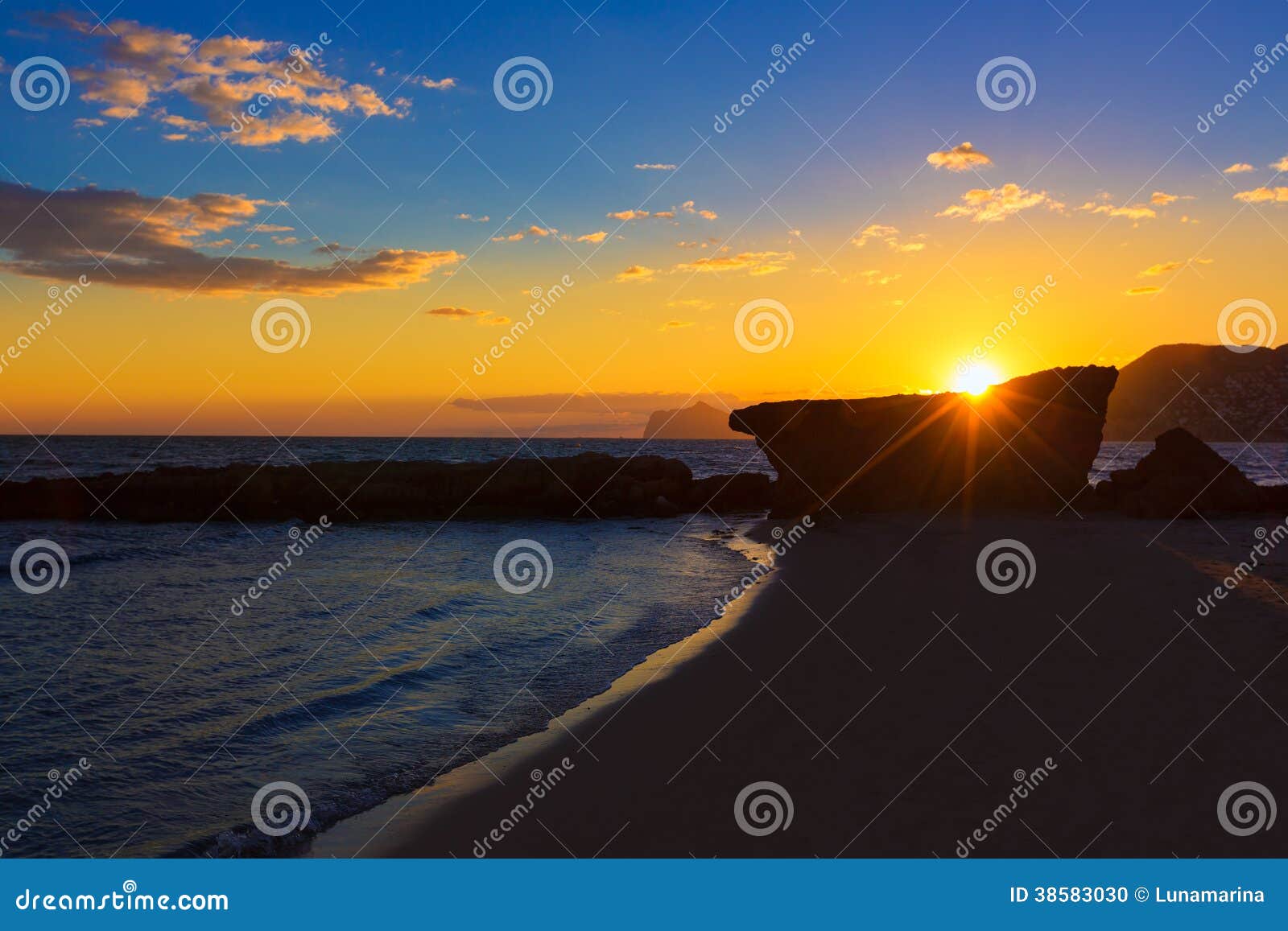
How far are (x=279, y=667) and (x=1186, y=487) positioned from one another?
3181 centimetres

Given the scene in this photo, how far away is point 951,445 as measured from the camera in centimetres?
3562

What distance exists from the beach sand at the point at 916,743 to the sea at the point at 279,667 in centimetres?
101

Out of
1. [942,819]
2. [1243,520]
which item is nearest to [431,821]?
[942,819]

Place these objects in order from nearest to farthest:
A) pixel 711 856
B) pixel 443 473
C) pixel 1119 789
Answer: pixel 711 856 < pixel 1119 789 < pixel 443 473

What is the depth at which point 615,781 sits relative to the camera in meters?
7.90

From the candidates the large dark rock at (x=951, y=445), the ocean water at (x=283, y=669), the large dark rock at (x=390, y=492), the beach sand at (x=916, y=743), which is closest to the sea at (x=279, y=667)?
the ocean water at (x=283, y=669)

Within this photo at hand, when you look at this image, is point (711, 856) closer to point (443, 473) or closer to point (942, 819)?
point (942, 819)

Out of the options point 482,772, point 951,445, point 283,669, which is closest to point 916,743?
point 482,772

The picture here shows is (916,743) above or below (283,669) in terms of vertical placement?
above

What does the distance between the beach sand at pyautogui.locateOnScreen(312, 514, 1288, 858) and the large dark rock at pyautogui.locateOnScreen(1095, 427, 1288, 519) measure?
16.9 m

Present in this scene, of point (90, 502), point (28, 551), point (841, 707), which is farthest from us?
point (90, 502)

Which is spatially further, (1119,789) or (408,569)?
(408,569)

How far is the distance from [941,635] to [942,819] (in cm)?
650

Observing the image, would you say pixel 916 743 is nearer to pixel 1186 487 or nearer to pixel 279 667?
pixel 279 667
